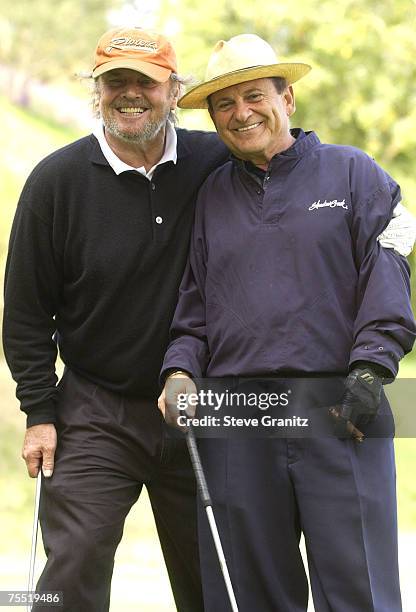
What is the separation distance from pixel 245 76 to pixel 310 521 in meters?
1.42

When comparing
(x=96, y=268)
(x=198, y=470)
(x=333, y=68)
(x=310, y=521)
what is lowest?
(x=310, y=521)

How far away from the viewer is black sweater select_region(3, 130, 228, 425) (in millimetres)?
4047

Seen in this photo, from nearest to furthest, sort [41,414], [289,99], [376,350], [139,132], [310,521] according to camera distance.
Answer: [376,350] → [310,521] → [289,99] → [139,132] → [41,414]

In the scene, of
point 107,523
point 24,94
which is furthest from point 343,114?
point 107,523

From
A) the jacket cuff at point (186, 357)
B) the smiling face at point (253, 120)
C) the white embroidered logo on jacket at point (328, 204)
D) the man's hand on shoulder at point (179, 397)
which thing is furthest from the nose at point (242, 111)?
the man's hand on shoulder at point (179, 397)

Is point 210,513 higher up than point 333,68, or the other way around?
point 333,68

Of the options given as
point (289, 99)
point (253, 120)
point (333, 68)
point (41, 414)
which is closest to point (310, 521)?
point (41, 414)

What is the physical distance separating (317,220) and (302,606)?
121 centimetres

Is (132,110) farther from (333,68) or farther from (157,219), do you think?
(333,68)

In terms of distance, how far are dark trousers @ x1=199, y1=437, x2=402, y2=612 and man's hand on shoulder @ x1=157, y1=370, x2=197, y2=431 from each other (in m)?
0.16

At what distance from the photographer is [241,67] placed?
12.4 feet

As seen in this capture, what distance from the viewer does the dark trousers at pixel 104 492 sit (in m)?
3.92

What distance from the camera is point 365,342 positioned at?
11.4 feet

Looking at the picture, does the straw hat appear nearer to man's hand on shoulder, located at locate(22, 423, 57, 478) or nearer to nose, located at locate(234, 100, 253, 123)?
nose, located at locate(234, 100, 253, 123)
